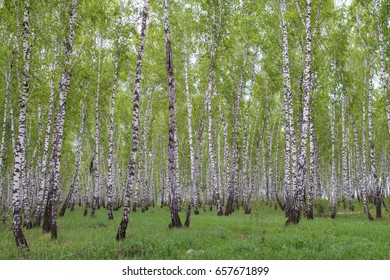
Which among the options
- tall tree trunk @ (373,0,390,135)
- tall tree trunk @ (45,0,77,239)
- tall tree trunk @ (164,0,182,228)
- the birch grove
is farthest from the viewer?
tall tree trunk @ (373,0,390,135)

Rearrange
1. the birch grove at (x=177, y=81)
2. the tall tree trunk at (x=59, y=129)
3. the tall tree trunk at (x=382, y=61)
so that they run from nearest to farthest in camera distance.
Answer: the tall tree trunk at (x=59, y=129) → the birch grove at (x=177, y=81) → the tall tree trunk at (x=382, y=61)

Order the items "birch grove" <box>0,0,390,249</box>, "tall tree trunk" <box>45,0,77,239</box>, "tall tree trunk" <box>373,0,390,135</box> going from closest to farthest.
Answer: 1. "tall tree trunk" <box>45,0,77,239</box>
2. "birch grove" <box>0,0,390,249</box>
3. "tall tree trunk" <box>373,0,390,135</box>

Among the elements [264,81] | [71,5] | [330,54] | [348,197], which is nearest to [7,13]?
[71,5]

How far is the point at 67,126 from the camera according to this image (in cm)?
2412

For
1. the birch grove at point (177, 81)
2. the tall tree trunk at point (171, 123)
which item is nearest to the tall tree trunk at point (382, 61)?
the birch grove at point (177, 81)

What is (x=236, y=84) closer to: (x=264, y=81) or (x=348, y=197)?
(x=264, y=81)

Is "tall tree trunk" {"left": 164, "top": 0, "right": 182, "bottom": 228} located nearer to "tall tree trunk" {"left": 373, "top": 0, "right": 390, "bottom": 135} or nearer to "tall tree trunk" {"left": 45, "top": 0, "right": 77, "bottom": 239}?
"tall tree trunk" {"left": 45, "top": 0, "right": 77, "bottom": 239}

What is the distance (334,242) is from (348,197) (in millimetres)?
23125

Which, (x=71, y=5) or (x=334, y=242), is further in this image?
(x=71, y=5)

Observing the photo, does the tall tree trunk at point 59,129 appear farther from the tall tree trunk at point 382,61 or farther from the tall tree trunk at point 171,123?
the tall tree trunk at point 382,61

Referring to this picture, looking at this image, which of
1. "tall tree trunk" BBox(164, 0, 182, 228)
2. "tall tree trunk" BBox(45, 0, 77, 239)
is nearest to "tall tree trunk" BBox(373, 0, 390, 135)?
"tall tree trunk" BBox(164, 0, 182, 228)

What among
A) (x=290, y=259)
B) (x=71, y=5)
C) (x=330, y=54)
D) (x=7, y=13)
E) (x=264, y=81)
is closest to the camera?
(x=290, y=259)

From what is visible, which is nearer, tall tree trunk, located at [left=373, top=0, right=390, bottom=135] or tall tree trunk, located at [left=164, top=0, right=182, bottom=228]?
tall tree trunk, located at [left=164, top=0, right=182, bottom=228]
